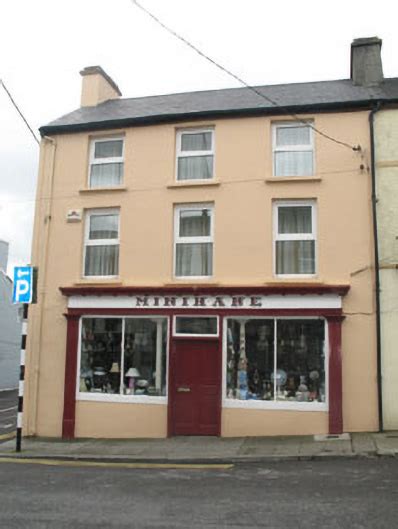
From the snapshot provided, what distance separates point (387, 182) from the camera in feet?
47.0

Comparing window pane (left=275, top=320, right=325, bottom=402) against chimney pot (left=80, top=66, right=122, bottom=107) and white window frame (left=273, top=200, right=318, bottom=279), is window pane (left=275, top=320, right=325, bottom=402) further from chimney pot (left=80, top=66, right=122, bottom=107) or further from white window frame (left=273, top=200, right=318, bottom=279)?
chimney pot (left=80, top=66, right=122, bottom=107)

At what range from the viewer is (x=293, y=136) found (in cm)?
1526

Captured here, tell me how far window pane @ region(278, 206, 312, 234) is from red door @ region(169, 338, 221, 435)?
3.19m

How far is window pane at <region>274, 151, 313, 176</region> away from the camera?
15.0m

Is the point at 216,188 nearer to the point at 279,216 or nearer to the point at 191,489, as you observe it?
the point at 279,216

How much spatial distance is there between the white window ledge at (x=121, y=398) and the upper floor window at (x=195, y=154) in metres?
5.53

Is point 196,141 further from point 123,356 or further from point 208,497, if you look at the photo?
point 208,497

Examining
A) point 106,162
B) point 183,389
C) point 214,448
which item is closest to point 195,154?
point 106,162

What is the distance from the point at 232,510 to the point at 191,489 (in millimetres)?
1465

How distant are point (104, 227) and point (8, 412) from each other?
1014 centimetres

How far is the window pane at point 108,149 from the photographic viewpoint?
53.8 ft

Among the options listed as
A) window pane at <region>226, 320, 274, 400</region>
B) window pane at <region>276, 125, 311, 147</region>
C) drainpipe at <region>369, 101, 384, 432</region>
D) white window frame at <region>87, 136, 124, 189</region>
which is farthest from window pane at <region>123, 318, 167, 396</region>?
window pane at <region>276, 125, 311, 147</region>

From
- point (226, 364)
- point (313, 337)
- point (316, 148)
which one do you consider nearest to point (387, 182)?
point (316, 148)

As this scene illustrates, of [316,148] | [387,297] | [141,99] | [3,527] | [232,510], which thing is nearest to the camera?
[3,527]
